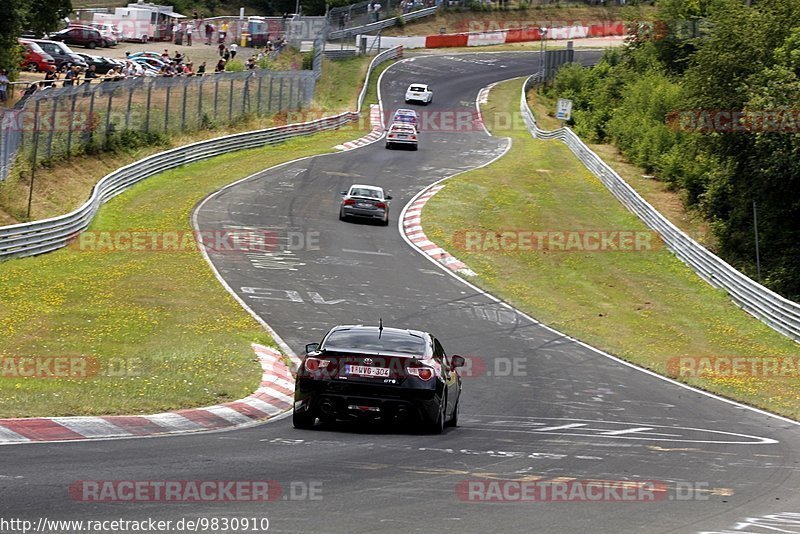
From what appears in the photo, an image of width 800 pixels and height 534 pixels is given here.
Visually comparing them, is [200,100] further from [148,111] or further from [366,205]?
[366,205]

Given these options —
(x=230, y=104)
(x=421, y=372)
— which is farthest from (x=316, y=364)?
(x=230, y=104)

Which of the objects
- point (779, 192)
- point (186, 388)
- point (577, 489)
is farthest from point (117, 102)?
point (577, 489)

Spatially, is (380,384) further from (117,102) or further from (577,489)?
(117,102)

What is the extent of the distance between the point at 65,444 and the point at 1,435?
80 centimetres

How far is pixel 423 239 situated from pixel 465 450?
2296cm

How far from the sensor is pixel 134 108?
4169cm

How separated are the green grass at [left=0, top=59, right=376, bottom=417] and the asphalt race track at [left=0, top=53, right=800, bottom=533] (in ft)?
4.70

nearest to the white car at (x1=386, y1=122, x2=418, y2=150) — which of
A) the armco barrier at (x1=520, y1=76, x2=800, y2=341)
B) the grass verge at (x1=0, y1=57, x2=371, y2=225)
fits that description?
the grass verge at (x1=0, y1=57, x2=371, y2=225)

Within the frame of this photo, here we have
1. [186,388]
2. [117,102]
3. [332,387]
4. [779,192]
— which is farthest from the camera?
[117,102]

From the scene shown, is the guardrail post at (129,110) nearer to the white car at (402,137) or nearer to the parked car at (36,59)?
the parked car at (36,59)

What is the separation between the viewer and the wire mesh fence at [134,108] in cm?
3200

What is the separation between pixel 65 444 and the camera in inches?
447

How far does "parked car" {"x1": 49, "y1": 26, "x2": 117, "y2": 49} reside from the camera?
68000 mm

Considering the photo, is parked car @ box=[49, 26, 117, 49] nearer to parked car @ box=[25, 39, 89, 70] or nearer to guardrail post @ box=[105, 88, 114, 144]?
parked car @ box=[25, 39, 89, 70]
